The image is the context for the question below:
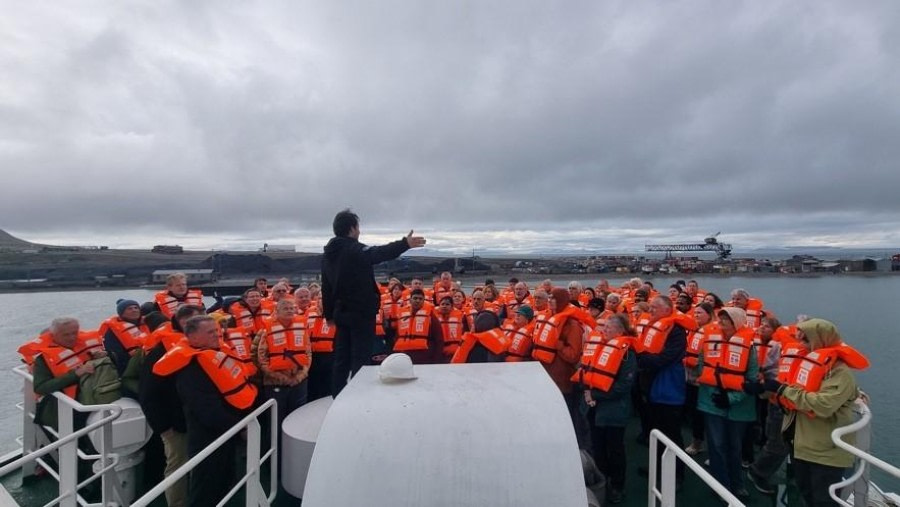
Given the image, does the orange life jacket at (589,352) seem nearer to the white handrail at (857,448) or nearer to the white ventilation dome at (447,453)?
the white handrail at (857,448)

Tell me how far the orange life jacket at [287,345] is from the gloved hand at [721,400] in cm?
303

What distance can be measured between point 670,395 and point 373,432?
104 inches

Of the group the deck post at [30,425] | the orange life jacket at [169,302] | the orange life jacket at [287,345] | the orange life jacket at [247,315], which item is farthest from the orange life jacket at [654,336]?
the deck post at [30,425]

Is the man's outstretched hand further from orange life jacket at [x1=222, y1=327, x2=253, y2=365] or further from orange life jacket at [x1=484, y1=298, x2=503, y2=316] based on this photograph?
orange life jacket at [x1=484, y1=298, x2=503, y2=316]

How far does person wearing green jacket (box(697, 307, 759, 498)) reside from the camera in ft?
10.8

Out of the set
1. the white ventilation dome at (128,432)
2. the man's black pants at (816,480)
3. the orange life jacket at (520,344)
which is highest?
the orange life jacket at (520,344)

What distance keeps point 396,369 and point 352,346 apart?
110cm

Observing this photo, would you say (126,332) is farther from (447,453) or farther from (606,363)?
(606,363)

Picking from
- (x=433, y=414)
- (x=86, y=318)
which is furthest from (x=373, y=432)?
(x=86, y=318)

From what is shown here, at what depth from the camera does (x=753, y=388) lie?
10.6 ft

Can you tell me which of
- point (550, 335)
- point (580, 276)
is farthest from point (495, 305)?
point (580, 276)

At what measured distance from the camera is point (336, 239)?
297 cm

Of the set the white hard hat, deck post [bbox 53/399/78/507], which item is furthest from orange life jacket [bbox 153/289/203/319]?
the white hard hat

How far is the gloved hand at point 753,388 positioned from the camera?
3.24 meters
